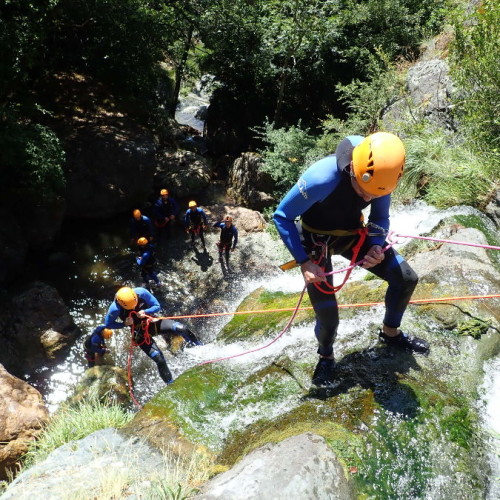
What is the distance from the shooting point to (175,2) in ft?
39.1

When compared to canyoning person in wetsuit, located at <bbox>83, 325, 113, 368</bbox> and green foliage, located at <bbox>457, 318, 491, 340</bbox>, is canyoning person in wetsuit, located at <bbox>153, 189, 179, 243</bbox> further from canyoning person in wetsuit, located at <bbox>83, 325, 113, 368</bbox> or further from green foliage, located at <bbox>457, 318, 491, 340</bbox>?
green foliage, located at <bbox>457, 318, 491, 340</bbox>

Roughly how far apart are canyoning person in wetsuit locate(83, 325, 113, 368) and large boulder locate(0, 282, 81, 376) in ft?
3.03

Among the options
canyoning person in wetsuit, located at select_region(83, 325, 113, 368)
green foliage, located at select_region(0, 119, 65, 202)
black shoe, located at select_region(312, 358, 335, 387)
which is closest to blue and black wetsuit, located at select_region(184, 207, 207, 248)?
green foliage, located at select_region(0, 119, 65, 202)

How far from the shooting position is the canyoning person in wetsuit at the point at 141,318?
226 inches

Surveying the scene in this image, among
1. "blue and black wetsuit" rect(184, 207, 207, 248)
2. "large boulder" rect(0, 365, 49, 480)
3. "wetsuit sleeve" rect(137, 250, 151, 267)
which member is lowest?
"large boulder" rect(0, 365, 49, 480)

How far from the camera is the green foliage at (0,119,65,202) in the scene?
7855mm

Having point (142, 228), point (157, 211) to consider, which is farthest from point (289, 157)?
point (142, 228)

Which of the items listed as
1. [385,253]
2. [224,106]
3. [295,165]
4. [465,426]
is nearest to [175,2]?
[224,106]

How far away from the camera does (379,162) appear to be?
2.50 metres

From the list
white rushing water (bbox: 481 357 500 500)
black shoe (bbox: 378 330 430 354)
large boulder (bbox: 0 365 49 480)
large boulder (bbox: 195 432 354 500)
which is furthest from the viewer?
large boulder (bbox: 0 365 49 480)

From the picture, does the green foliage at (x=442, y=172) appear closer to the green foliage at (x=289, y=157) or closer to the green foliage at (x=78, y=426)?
the green foliage at (x=289, y=157)

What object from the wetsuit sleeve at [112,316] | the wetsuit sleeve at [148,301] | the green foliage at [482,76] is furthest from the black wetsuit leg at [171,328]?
the green foliage at [482,76]

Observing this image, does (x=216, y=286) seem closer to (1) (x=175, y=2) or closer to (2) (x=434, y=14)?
(1) (x=175, y=2)

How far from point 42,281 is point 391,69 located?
1020cm
